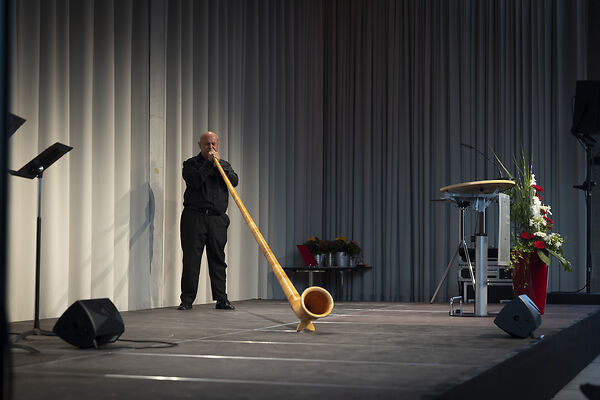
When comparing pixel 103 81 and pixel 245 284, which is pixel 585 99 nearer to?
pixel 245 284

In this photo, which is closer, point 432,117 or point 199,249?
point 199,249

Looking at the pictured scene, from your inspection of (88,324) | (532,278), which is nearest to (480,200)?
(532,278)

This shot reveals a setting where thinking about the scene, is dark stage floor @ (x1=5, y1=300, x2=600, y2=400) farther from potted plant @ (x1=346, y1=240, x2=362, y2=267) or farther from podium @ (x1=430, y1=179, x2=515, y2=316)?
potted plant @ (x1=346, y1=240, x2=362, y2=267)

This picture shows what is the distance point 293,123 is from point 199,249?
9.75 ft

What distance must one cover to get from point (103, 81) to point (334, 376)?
3863 mm

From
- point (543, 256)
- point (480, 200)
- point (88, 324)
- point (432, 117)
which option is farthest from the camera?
point (432, 117)

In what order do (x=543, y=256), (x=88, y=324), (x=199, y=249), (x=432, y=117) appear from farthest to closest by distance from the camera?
1. (x=432, y=117)
2. (x=199, y=249)
3. (x=543, y=256)
4. (x=88, y=324)

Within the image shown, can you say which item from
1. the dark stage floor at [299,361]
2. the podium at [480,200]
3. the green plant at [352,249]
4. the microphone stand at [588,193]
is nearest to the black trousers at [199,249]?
the dark stage floor at [299,361]

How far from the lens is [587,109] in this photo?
672 cm

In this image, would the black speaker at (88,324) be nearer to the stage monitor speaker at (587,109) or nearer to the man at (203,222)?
the man at (203,222)

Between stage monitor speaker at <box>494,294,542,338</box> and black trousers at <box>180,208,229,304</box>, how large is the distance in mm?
2689

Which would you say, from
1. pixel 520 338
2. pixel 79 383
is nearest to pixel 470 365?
pixel 520 338

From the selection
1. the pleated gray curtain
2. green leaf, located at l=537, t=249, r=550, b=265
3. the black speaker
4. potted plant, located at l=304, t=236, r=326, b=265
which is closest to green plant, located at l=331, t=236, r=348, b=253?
potted plant, located at l=304, t=236, r=326, b=265

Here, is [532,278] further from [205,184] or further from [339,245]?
[339,245]
